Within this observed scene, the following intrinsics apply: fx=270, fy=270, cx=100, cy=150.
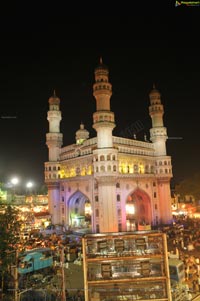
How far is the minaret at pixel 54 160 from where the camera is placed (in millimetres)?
51541

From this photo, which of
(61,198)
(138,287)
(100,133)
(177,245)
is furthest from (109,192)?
(138,287)

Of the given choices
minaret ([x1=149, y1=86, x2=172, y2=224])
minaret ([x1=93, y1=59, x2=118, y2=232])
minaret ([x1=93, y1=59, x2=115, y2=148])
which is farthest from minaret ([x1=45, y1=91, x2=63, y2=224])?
minaret ([x1=149, y1=86, x2=172, y2=224])

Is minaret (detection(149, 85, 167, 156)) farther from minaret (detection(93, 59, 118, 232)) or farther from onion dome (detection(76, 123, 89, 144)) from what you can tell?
onion dome (detection(76, 123, 89, 144))

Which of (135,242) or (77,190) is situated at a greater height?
(77,190)

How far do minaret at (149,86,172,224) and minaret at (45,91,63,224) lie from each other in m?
18.5

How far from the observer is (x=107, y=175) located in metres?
39.9

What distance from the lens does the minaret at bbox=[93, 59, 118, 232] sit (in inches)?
1550

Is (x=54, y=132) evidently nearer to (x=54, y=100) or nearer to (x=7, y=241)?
(x=54, y=100)

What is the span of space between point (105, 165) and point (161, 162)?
14.5 metres

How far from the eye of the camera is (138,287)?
11328 mm

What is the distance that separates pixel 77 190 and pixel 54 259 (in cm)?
2200

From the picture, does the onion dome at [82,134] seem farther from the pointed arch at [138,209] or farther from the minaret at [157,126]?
the pointed arch at [138,209]

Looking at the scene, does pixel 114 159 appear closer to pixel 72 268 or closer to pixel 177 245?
pixel 177 245

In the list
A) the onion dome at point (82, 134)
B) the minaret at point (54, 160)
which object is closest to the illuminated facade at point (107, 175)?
the minaret at point (54, 160)
